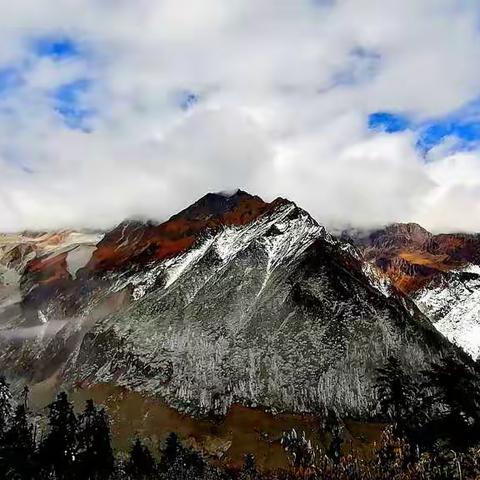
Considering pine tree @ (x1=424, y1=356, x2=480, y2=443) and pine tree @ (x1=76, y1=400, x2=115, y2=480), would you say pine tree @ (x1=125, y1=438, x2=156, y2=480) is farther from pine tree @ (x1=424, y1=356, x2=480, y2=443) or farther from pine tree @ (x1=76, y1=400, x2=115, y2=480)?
pine tree @ (x1=424, y1=356, x2=480, y2=443)

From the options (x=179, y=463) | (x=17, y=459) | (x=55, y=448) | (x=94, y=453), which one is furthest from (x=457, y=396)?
(x=179, y=463)

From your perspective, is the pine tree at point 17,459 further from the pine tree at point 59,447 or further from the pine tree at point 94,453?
the pine tree at point 94,453

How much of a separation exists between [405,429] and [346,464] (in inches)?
4730

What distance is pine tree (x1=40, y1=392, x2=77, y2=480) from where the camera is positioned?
103m

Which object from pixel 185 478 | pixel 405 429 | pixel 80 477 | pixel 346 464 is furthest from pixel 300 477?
pixel 405 429

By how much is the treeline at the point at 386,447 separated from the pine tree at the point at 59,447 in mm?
147

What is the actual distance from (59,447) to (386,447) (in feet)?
220

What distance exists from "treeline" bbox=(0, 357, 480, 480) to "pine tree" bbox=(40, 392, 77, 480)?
0.48ft

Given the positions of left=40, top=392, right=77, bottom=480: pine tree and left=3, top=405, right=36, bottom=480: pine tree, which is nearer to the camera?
left=3, top=405, right=36, bottom=480: pine tree

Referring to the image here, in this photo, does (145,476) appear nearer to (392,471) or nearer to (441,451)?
(392,471)

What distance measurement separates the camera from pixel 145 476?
142125 mm

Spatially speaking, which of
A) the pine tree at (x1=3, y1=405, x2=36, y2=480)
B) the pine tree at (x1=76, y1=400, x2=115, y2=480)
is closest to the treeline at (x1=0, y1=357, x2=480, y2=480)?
the pine tree at (x1=76, y1=400, x2=115, y2=480)

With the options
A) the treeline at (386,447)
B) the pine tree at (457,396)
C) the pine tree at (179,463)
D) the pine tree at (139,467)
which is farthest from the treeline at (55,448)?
the pine tree at (457,396)

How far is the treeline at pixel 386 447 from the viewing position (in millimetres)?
57938
